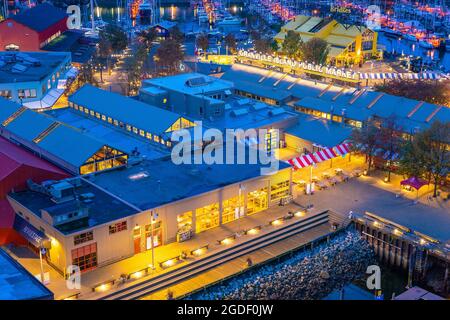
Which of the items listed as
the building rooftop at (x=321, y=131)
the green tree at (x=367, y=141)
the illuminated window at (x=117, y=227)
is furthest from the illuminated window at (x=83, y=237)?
the building rooftop at (x=321, y=131)

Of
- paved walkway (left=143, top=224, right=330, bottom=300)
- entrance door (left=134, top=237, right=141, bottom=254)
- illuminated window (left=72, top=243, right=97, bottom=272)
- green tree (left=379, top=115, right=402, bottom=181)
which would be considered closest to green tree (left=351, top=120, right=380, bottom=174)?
green tree (left=379, top=115, right=402, bottom=181)

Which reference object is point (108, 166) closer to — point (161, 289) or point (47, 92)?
point (161, 289)

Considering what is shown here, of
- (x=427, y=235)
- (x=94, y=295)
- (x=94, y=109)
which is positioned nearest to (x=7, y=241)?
(x=94, y=295)

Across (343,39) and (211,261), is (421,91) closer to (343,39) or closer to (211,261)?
(343,39)

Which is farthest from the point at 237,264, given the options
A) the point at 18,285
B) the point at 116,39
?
the point at 116,39

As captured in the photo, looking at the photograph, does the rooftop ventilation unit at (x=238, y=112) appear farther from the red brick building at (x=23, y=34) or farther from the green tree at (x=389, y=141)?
the red brick building at (x=23, y=34)

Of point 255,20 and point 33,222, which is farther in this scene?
point 255,20
